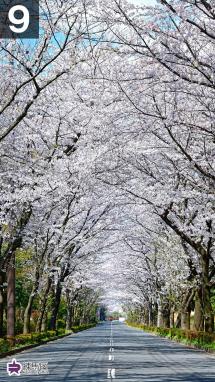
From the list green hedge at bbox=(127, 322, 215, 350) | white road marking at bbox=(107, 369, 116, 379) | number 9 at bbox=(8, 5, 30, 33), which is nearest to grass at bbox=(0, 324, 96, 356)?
white road marking at bbox=(107, 369, 116, 379)

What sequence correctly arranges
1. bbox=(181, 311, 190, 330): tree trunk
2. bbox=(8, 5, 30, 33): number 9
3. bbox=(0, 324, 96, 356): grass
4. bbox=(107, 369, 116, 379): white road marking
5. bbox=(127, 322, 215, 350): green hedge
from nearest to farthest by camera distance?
bbox=(8, 5, 30, 33): number 9 → bbox=(107, 369, 116, 379): white road marking → bbox=(0, 324, 96, 356): grass → bbox=(127, 322, 215, 350): green hedge → bbox=(181, 311, 190, 330): tree trunk

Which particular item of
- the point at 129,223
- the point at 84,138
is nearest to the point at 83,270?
the point at 129,223

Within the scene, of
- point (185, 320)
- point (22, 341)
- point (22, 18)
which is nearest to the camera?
point (22, 18)

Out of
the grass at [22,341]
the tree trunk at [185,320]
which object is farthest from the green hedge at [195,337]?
the grass at [22,341]

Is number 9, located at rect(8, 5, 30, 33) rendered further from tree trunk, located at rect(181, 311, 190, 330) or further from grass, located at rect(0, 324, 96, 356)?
tree trunk, located at rect(181, 311, 190, 330)

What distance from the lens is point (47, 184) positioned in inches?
708

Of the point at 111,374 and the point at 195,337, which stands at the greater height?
the point at 195,337

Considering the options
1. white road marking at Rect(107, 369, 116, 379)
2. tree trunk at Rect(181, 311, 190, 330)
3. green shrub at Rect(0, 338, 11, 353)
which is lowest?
white road marking at Rect(107, 369, 116, 379)

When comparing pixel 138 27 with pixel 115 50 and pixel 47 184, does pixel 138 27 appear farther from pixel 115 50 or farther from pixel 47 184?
pixel 47 184

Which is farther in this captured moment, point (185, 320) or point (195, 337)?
point (185, 320)

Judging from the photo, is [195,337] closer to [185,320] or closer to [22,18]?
[185,320]

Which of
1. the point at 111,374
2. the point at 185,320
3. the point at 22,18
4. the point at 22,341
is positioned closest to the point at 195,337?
the point at 185,320

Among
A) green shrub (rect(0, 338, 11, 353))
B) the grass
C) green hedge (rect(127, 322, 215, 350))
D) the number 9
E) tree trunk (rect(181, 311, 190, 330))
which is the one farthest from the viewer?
tree trunk (rect(181, 311, 190, 330))

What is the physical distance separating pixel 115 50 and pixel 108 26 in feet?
1.40
